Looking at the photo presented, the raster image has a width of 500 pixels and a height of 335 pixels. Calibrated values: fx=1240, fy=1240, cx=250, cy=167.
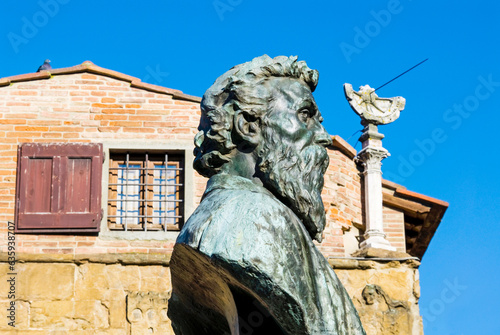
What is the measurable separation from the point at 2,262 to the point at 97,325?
5.45ft

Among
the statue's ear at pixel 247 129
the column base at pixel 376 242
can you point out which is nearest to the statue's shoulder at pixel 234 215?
the statue's ear at pixel 247 129

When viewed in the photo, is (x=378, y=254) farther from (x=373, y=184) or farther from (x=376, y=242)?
(x=373, y=184)

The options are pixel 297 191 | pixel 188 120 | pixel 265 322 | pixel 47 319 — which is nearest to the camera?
pixel 265 322

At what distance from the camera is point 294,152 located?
457cm

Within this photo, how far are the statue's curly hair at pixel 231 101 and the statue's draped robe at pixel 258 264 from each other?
0.44 ft

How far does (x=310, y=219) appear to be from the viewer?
4.54 metres

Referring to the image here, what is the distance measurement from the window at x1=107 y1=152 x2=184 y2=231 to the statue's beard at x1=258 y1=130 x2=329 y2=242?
493 inches

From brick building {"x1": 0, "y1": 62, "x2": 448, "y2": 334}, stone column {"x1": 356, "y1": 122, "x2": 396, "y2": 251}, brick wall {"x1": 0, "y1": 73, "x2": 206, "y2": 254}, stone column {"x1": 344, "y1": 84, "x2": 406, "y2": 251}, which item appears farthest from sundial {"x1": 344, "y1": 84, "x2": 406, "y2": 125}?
brick wall {"x1": 0, "y1": 73, "x2": 206, "y2": 254}

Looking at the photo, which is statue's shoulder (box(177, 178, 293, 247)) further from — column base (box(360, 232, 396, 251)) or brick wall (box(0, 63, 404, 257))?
column base (box(360, 232, 396, 251))

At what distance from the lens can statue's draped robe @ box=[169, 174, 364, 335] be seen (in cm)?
409

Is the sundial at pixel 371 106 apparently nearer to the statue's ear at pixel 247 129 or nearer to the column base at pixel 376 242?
the column base at pixel 376 242

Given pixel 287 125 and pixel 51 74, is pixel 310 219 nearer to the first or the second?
pixel 287 125

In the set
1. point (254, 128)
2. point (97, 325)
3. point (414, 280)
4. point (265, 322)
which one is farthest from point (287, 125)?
point (414, 280)

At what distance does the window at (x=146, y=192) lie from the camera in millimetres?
17359
